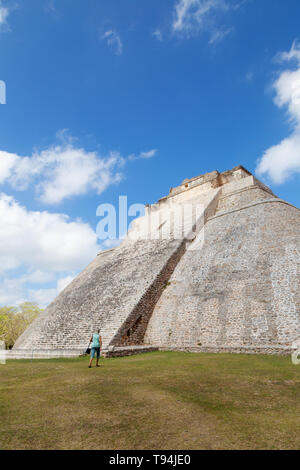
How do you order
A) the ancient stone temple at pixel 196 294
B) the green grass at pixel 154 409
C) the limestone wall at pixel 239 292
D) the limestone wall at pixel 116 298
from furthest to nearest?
the limestone wall at pixel 116 298, the ancient stone temple at pixel 196 294, the limestone wall at pixel 239 292, the green grass at pixel 154 409

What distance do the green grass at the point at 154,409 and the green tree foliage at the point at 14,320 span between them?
27974mm

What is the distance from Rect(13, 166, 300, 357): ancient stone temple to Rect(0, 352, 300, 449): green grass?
3.14 m

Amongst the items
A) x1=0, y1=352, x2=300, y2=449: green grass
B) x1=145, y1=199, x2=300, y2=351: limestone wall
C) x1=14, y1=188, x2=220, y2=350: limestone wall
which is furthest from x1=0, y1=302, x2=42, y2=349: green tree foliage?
x1=0, y1=352, x2=300, y2=449: green grass

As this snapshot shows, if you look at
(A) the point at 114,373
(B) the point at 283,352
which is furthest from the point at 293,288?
(A) the point at 114,373

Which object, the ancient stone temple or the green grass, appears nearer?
the green grass

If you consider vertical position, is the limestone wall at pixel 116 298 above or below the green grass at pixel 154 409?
above

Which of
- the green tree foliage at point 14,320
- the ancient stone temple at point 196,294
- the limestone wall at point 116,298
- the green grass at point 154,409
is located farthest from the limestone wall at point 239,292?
the green tree foliage at point 14,320

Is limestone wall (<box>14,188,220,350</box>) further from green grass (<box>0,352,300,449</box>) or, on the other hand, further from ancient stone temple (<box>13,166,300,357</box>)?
green grass (<box>0,352,300,449</box>)

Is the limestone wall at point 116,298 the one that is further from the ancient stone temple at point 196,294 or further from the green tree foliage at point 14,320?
the green tree foliage at point 14,320

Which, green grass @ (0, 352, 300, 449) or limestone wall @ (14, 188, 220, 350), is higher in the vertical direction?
limestone wall @ (14, 188, 220, 350)

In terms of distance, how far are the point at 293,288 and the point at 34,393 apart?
9307 millimetres

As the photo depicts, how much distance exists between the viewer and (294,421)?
4.00 metres

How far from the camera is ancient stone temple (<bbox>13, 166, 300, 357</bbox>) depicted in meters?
10.5

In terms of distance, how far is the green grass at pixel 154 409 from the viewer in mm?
3418
